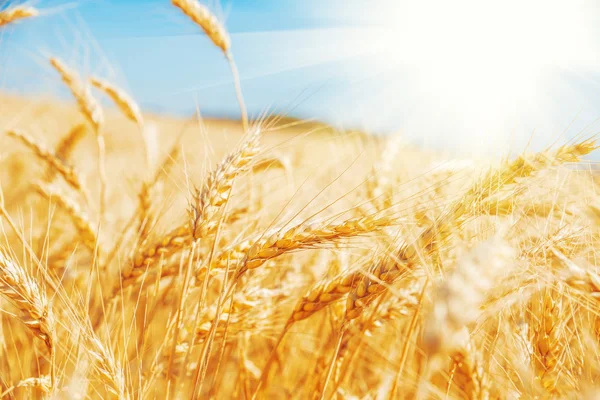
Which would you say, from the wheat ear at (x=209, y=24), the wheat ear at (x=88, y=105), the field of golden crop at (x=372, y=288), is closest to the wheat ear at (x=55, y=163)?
the wheat ear at (x=88, y=105)

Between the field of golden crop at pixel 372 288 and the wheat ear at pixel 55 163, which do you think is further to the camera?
the wheat ear at pixel 55 163

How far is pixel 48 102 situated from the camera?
7.89 feet

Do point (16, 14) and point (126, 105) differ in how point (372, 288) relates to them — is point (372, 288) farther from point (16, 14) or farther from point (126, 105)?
point (16, 14)

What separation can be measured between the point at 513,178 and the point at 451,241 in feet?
0.80

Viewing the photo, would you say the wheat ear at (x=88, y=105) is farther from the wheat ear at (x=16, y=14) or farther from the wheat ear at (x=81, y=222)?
the wheat ear at (x=16, y=14)

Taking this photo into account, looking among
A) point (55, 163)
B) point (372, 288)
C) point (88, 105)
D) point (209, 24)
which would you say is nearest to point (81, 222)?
point (55, 163)

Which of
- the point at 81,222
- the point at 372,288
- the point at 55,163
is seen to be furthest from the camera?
the point at 55,163

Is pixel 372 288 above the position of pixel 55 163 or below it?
below

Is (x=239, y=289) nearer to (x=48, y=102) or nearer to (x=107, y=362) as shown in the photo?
(x=107, y=362)

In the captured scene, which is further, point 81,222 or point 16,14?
point 16,14

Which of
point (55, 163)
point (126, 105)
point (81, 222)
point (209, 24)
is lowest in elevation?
point (81, 222)

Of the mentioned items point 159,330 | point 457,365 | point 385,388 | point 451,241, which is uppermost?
point 451,241

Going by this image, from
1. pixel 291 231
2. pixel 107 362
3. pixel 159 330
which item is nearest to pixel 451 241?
pixel 291 231

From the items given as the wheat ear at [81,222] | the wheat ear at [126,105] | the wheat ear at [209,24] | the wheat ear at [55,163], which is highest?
the wheat ear at [209,24]
